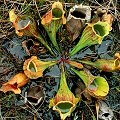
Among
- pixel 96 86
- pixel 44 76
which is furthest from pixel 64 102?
pixel 44 76

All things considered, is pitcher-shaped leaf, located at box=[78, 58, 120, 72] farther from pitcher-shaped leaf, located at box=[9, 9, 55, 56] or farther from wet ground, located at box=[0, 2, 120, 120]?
pitcher-shaped leaf, located at box=[9, 9, 55, 56]

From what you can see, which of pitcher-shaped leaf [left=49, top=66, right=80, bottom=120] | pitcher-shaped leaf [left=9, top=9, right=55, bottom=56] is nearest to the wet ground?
pitcher-shaped leaf [left=9, top=9, right=55, bottom=56]

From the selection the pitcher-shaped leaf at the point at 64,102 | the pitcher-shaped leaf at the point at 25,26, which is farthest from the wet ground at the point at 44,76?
the pitcher-shaped leaf at the point at 64,102

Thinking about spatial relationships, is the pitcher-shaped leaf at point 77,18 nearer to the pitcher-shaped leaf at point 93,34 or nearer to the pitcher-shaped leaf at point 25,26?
the pitcher-shaped leaf at point 93,34

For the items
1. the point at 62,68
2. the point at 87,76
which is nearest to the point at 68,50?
Answer: the point at 62,68

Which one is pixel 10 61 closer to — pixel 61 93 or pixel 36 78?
pixel 36 78

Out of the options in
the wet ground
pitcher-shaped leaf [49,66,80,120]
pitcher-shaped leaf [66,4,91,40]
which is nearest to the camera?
pitcher-shaped leaf [49,66,80,120]

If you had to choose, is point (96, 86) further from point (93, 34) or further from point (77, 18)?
point (77, 18)
